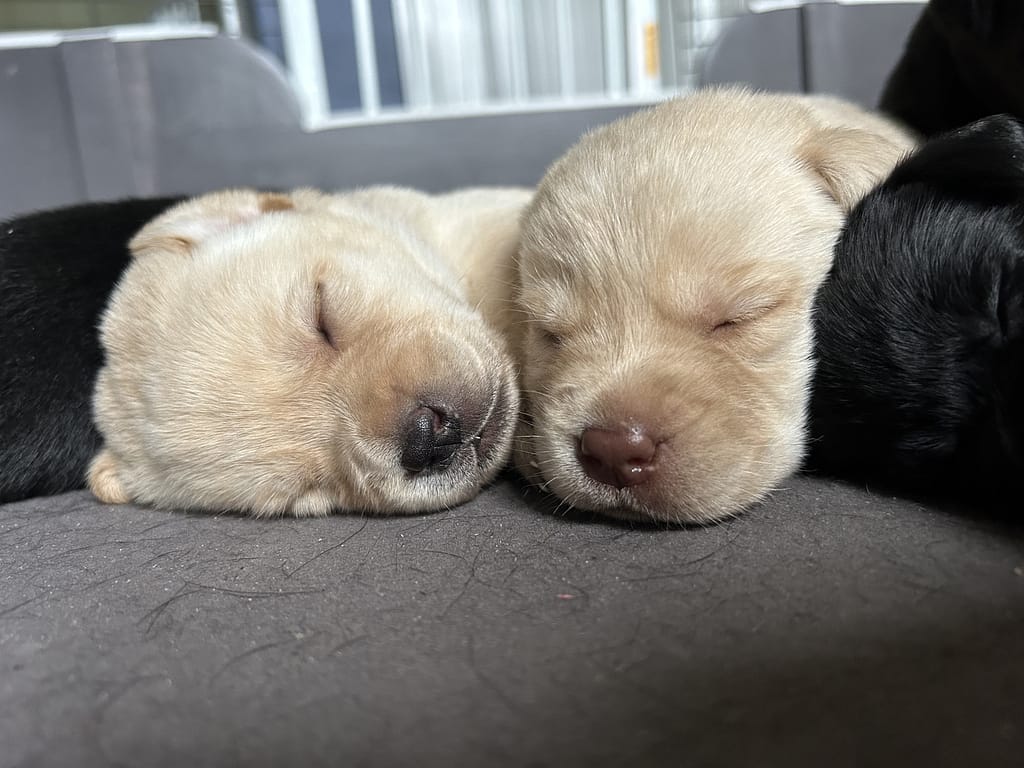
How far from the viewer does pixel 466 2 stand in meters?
3.47

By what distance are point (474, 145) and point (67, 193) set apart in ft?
5.39

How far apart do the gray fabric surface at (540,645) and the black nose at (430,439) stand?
12 cm

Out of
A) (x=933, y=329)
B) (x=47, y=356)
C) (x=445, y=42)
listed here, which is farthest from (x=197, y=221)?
(x=445, y=42)

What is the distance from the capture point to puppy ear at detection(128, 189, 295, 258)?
184 centimetres

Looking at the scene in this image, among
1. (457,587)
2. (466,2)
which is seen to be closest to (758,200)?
(457,587)

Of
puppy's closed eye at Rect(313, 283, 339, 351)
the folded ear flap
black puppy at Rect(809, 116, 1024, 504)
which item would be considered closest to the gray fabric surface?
black puppy at Rect(809, 116, 1024, 504)

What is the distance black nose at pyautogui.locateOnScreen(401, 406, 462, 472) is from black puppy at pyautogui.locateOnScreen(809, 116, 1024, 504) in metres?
0.66

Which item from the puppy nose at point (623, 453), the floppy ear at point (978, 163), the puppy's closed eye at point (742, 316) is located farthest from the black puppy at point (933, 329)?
the puppy nose at point (623, 453)

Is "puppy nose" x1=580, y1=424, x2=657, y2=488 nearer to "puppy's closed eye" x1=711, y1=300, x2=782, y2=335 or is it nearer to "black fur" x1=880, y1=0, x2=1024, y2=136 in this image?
"puppy's closed eye" x1=711, y1=300, x2=782, y2=335

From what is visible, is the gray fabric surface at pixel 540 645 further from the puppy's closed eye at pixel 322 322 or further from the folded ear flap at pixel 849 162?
the folded ear flap at pixel 849 162

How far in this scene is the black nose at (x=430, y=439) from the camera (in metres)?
1.44

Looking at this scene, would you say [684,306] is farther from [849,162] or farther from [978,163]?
[978,163]

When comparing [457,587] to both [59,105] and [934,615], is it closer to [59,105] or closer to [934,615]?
[934,615]

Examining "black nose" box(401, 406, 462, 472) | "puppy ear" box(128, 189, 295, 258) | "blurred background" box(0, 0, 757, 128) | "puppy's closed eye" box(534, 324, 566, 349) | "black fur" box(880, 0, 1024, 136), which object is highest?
"blurred background" box(0, 0, 757, 128)
